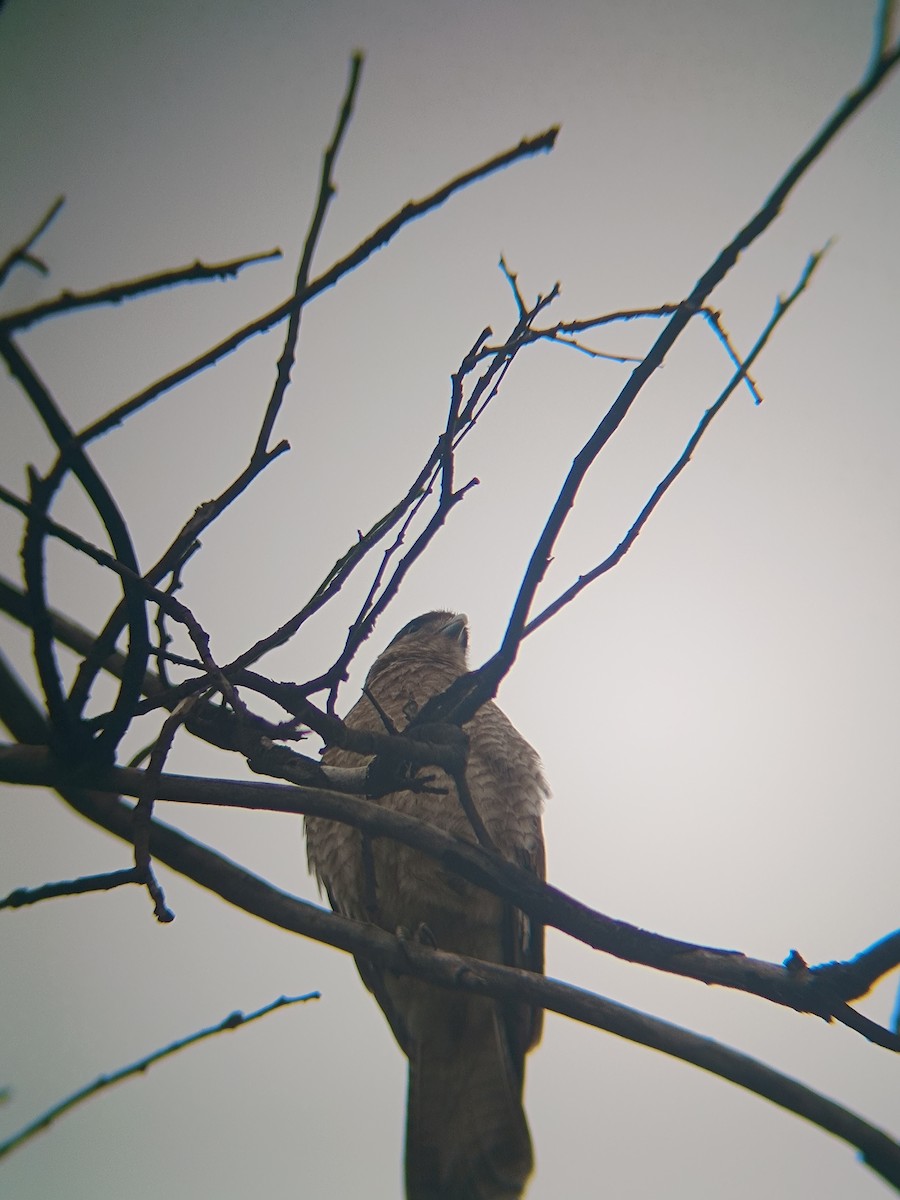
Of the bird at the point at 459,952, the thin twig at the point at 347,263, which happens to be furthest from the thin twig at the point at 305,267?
the bird at the point at 459,952

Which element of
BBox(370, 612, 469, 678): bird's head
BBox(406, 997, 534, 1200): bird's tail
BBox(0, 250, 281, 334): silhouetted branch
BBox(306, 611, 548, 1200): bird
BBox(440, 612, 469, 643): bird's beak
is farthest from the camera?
BBox(440, 612, 469, 643): bird's beak

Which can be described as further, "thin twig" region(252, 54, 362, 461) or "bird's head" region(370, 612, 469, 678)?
"bird's head" region(370, 612, 469, 678)

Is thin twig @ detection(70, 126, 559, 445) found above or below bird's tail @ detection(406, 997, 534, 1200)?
above

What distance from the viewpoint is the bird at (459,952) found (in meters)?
3.25

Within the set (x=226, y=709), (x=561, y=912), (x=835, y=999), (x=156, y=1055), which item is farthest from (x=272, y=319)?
(x=835, y=999)

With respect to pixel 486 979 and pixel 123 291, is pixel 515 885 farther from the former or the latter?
pixel 123 291

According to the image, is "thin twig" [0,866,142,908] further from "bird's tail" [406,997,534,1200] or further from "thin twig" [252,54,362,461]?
"bird's tail" [406,997,534,1200]

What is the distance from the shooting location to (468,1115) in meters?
3.43

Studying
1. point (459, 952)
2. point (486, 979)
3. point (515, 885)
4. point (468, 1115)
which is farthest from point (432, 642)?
point (486, 979)

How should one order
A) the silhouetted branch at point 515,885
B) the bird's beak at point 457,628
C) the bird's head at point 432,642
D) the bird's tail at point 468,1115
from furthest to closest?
the bird's beak at point 457,628, the bird's head at point 432,642, the bird's tail at point 468,1115, the silhouetted branch at point 515,885

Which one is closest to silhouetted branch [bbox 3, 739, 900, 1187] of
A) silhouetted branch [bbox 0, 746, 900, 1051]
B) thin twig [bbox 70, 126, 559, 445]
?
silhouetted branch [bbox 0, 746, 900, 1051]

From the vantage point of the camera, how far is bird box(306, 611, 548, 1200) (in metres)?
3.25

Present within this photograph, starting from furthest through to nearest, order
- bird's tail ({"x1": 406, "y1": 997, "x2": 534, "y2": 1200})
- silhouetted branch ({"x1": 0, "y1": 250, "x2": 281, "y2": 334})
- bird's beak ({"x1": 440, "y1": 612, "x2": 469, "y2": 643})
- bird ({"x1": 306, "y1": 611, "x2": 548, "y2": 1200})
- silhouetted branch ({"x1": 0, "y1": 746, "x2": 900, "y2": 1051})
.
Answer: bird's beak ({"x1": 440, "y1": 612, "x2": 469, "y2": 643}) < bird ({"x1": 306, "y1": 611, "x2": 548, "y2": 1200}) < bird's tail ({"x1": 406, "y1": 997, "x2": 534, "y2": 1200}) < silhouetted branch ({"x1": 0, "y1": 746, "x2": 900, "y2": 1051}) < silhouetted branch ({"x1": 0, "y1": 250, "x2": 281, "y2": 334})

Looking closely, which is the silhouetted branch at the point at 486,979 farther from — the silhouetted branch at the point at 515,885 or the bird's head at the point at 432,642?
the bird's head at the point at 432,642
